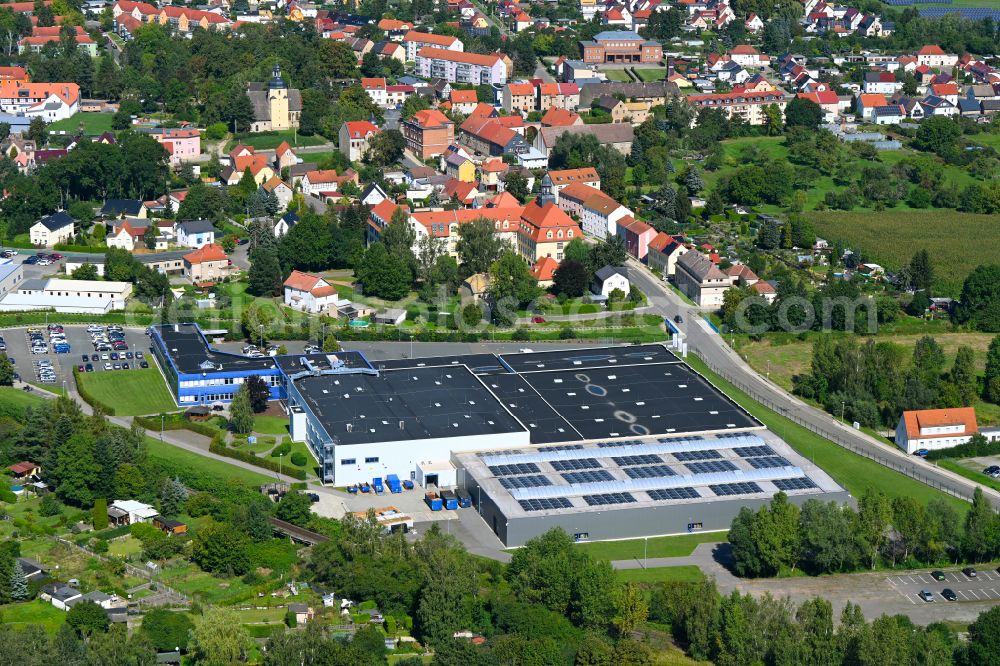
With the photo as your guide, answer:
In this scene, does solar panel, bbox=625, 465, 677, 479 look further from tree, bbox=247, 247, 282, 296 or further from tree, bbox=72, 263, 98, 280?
tree, bbox=72, 263, 98, 280

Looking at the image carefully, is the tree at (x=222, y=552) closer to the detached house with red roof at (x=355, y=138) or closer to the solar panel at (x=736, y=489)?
the solar panel at (x=736, y=489)

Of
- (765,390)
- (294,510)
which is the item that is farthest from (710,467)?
(294,510)

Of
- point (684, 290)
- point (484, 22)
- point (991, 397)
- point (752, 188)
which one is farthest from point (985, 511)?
point (484, 22)

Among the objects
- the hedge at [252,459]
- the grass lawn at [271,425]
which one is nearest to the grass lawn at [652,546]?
the hedge at [252,459]

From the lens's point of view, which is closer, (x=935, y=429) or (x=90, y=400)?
(x=935, y=429)

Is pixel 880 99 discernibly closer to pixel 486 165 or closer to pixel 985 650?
pixel 486 165

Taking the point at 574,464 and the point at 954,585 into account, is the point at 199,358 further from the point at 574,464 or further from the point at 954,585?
the point at 954,585
